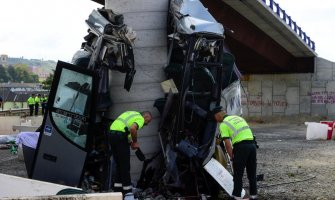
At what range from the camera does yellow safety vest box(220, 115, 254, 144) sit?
7.27 metres

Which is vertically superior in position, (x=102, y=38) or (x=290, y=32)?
(x=290, y=32)

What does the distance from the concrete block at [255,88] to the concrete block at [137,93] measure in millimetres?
24171

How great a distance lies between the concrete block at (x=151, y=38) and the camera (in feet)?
28.3

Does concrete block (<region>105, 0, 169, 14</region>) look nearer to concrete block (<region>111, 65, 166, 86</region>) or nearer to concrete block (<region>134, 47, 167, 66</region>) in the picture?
concrete block (<region>134, 47, 167, 66</region>)

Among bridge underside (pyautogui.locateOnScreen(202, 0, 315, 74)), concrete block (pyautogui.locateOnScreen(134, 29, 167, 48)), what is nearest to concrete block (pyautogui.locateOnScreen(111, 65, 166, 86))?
concrete block (pyautogui.locateOnScreen(134, 29, 167, 48))

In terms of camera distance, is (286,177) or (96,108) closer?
(96,108)

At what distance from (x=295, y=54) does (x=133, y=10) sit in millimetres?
23671

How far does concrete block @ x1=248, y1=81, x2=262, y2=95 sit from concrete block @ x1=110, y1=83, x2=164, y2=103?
24.2 m

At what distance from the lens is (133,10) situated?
8703 millimetres

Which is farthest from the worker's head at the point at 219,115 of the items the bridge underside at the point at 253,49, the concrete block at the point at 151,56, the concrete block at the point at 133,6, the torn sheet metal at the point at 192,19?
the bridge underside at the point at 253,49

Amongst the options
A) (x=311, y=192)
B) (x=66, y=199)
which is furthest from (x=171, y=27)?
(x=66, y=199)

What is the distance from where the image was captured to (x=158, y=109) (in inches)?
339

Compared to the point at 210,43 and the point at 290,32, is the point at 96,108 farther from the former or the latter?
the point at 290,32

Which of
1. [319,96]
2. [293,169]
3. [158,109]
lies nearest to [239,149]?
[158,109]
